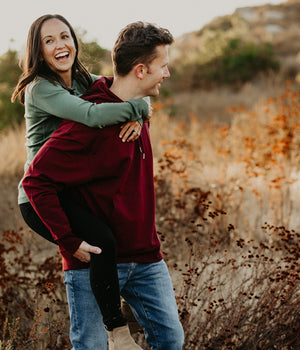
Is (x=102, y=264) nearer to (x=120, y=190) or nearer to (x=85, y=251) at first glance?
(x=85, y=251)

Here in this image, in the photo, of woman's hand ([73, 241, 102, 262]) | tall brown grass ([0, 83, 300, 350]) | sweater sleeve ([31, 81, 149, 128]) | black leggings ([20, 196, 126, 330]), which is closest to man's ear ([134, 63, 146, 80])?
sweater sleeve ([31, 81, 149, 128])

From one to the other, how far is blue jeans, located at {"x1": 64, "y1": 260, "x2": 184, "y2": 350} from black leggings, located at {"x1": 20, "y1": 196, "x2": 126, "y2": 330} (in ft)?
0.28

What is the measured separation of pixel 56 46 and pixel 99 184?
913 millimetres

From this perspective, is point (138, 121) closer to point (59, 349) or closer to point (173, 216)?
point (59, 349)

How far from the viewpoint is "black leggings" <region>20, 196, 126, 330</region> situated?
1923 mm

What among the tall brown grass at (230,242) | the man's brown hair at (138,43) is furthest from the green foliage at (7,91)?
the man's brown hair at (138,43)

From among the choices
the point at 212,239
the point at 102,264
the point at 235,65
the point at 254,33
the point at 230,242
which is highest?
the point at 254,33

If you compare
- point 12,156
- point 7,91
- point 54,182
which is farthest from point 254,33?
point 54,182

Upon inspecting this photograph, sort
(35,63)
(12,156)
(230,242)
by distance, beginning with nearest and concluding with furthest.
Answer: (35,63) → (230,242) → (12,156)

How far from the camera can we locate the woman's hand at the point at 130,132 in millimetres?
2018

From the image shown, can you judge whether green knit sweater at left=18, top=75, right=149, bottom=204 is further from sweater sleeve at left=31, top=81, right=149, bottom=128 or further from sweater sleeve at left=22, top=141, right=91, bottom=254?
sweater sleeve at left=22, top=141, right=91, bottom=254

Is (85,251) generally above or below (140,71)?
below

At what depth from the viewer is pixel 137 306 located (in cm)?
213

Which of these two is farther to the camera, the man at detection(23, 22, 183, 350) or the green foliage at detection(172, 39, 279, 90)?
the green foliage at detection(172, 39, 279, 90)
